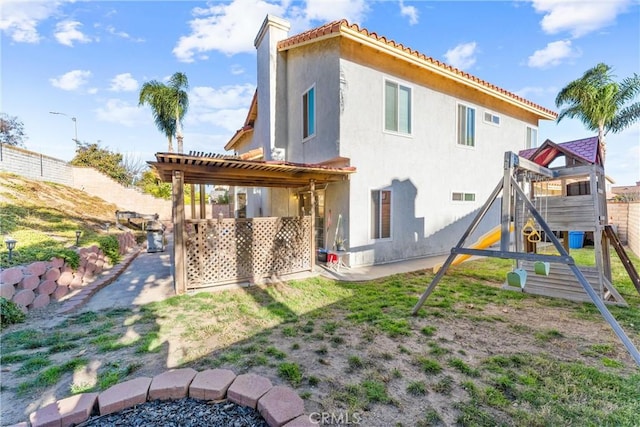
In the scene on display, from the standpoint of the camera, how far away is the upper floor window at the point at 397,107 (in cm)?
949

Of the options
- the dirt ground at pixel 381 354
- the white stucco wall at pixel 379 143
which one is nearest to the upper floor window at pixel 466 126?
the white stucco wall at pixel 379 143

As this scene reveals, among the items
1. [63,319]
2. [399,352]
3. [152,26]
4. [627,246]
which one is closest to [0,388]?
[63,319]

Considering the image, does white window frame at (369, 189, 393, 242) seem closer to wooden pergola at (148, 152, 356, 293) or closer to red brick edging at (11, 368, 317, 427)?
wooden pergola at (148, 152, 356, 293)

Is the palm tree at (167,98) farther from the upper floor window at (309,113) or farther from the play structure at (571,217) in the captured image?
the play structure at (571,217)

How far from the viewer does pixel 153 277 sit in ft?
26.0

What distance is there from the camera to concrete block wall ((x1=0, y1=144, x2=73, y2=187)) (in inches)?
581

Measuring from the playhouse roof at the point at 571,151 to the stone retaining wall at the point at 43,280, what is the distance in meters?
10.3

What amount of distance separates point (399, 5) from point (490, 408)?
459 inches

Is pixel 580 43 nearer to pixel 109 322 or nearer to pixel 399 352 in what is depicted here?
pixel 399 352

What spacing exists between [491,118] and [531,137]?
12.5 feet

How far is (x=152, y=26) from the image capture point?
1032cm

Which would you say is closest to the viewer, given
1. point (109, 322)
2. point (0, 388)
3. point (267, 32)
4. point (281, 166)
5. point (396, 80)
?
point (0, 388)

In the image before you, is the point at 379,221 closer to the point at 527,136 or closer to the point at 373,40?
the point at 373,40
